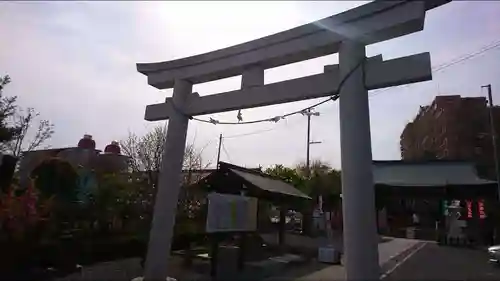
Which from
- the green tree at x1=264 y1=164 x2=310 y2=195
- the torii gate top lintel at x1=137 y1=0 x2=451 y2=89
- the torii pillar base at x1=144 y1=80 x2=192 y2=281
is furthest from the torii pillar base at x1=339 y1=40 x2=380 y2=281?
the green tree at x1=264 y1=164 x2=310 y2=195

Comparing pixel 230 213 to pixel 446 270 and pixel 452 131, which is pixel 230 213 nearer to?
pixel 446 270

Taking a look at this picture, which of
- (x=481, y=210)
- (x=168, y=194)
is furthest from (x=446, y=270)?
(x=481, y=210)

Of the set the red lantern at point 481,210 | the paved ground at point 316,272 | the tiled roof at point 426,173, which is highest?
the tiled roof at point 426,173

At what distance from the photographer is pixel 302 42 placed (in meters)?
7.39

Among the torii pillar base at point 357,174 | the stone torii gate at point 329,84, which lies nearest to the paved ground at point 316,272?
the stone torii gate at point 329,84

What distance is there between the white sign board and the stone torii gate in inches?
53.4

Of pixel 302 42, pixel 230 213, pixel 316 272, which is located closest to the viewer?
pixel 302 42

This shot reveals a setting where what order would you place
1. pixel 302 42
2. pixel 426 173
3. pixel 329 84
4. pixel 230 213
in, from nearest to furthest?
pixel 329 84 → pixel 302 42 → pixel 230 213 → pixel 426 173

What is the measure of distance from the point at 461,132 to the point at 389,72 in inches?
1667

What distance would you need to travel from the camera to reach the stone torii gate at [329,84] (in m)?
6.30

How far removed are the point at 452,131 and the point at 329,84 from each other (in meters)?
43.1

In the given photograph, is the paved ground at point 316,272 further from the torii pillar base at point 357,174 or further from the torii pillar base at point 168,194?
the torii pillar base at point 357,174

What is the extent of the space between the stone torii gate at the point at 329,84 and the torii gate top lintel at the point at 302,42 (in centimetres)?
2

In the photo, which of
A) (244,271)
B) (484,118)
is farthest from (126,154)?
(484,118)
